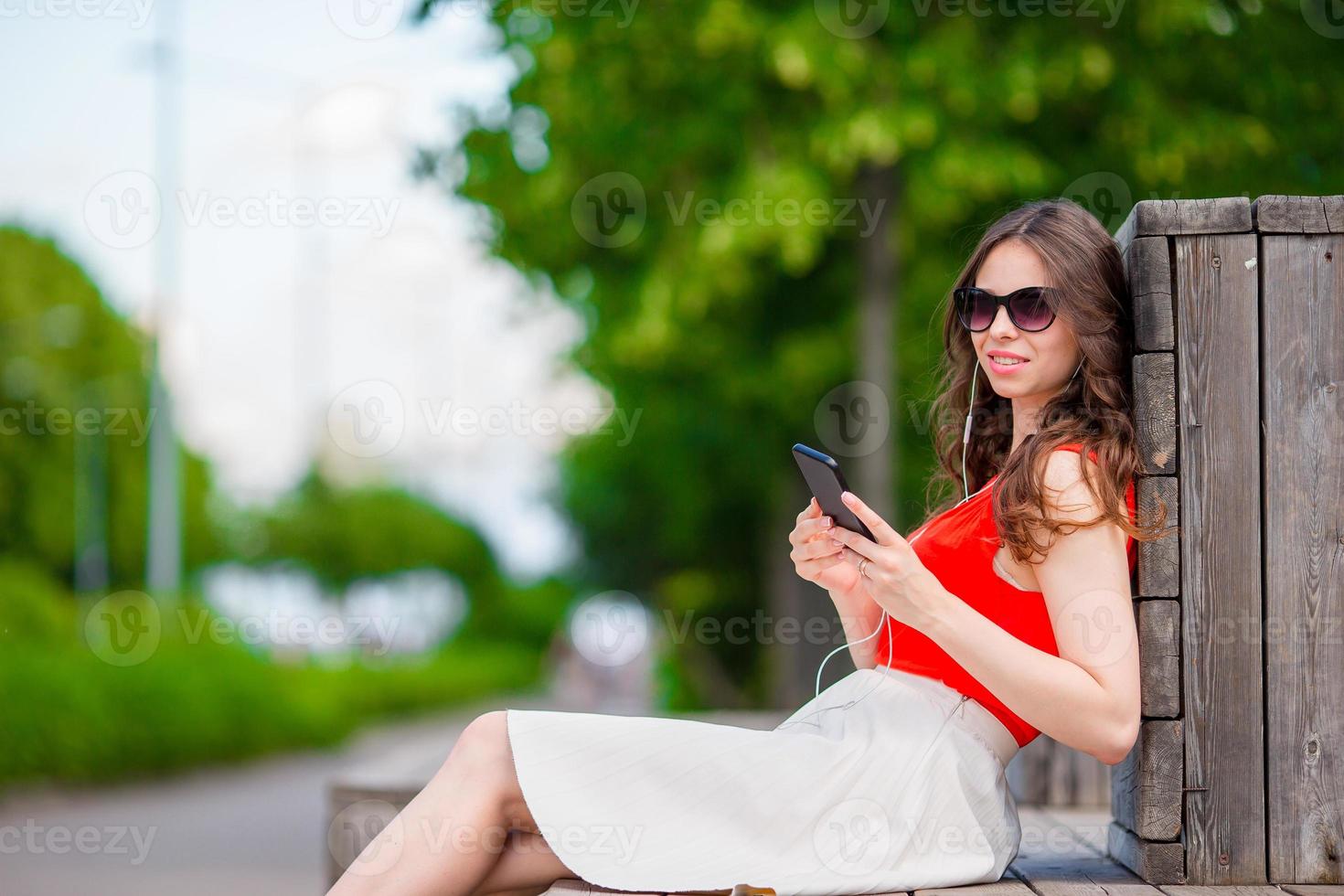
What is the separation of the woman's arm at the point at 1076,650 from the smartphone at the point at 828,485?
9.1 inches

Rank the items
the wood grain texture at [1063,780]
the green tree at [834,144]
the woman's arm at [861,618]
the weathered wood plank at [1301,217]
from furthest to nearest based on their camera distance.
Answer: the green tree at [834,144], the wood grain texture at [1063,780], the woman's arm at [861,618], the weathered wood plank at [1301,217]

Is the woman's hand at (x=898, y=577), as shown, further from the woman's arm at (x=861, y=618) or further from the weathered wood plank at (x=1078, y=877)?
the weathered wood plank at (x=1078, y=877)

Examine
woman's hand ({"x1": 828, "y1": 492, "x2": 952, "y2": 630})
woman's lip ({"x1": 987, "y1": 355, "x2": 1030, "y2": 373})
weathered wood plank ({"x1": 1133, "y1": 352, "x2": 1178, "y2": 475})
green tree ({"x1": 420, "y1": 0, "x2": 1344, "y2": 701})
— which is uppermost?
green tree ({"x1": 420, "y1": 0, "x2": 1344, "y2": 701})

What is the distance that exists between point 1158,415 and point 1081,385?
19 cm

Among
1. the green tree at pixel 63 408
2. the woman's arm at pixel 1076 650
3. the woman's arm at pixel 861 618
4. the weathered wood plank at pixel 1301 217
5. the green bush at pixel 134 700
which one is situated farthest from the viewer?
the green tree at pixel 63 408

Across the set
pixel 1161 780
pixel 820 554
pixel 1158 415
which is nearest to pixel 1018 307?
pixel 1158 415

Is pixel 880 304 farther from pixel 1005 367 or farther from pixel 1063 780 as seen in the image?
pixel 1005 367

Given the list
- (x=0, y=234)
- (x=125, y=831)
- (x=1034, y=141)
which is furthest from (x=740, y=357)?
(x=0, y=234)

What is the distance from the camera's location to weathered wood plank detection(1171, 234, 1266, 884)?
8.23ft

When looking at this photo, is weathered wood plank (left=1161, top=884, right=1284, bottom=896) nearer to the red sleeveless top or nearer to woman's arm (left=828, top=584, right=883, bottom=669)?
the red sleeveless top

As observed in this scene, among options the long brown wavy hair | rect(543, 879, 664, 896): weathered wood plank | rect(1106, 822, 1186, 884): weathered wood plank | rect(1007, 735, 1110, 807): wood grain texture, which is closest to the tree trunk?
rect(1007, 735, 1110, 807): wood grain texture

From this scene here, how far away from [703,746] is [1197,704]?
964 mm

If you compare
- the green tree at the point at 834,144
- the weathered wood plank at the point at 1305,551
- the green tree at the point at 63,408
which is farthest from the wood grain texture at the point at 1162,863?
the green tree at the point at 63,408

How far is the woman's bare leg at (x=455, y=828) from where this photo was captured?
244cm
